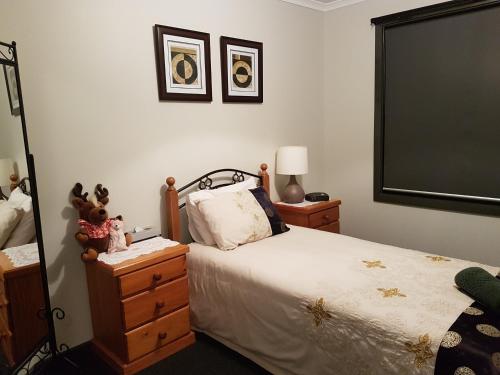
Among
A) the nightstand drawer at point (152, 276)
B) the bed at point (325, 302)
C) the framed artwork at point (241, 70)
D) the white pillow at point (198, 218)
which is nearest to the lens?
the bed at point (325, 302)

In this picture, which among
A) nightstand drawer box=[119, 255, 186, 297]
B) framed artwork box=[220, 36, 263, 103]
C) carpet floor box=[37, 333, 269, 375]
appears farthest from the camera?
framed artwork box=[220, 36, 263, 103]

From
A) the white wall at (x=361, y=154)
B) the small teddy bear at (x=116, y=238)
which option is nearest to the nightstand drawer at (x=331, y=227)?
the white wall at (x=361, y=154)

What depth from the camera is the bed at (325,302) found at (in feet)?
4.82

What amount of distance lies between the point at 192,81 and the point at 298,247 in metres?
1.34

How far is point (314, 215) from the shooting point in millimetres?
3070

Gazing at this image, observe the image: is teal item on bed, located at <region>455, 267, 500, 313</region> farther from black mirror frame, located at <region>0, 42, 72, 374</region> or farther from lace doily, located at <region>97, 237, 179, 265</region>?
black mirror frame, located at <region>0, 42, 72, 374</region>

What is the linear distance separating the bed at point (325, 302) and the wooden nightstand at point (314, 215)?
461mm

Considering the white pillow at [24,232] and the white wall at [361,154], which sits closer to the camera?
the white pillow at [24,232]

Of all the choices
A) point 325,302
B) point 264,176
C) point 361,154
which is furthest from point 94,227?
point 361,154

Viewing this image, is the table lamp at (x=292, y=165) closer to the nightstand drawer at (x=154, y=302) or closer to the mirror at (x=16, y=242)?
the nightstand drawer at (x=154, y=302)

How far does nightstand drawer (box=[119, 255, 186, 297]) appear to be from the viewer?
1948 mm

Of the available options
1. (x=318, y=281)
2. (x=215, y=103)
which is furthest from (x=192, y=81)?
(x=318, y=281)

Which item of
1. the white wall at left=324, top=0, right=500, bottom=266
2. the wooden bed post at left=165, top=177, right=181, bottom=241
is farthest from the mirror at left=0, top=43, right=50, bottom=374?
the white wall at left=324, top=0, right=500, bottom=266

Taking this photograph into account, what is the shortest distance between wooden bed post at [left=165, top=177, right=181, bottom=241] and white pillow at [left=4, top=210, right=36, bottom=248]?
2.79 feet
